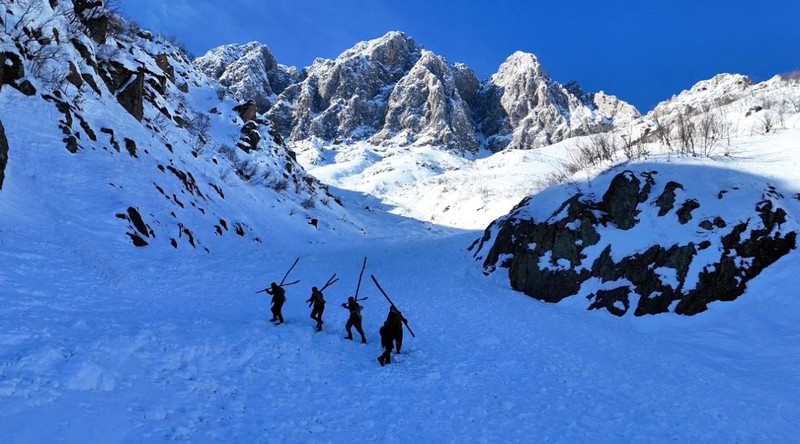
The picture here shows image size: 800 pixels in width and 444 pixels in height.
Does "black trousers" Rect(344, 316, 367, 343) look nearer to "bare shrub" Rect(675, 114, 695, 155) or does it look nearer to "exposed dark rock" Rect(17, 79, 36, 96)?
"exposed dark rock" Rect(17, 79, 36, 96)

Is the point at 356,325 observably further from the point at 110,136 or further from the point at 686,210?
the point at 110,136

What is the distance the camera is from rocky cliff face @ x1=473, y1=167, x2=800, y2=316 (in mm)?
17922

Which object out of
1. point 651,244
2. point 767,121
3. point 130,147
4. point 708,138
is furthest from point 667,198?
point 130,147

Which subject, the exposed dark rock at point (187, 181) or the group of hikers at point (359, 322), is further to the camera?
the exposed dark rock at point (187, 181)

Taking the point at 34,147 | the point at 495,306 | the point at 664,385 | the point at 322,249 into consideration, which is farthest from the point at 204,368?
the point at 322,249

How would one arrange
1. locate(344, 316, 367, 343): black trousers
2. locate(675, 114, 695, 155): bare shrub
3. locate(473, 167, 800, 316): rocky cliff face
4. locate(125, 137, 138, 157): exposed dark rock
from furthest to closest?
locate(675, 114, 695, 155): bare shrub, locate(125, 137, 138, 157): exposed dark rock, locate(473, 167, 800, 316): rocky cliff face, locate(344, 316, 367, 343): black trousers

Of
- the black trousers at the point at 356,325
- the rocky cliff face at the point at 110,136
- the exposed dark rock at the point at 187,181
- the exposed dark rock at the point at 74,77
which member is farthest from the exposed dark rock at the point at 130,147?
the black trousers at the point at 356,325

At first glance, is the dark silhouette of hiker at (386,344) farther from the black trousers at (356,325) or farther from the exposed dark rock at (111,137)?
the exposed dark rock at (111,137)

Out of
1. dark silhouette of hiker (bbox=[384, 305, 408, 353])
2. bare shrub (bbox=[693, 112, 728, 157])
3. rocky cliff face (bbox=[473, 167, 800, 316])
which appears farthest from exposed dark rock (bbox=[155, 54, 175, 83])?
bare shrub (bbox=[693, 112, 728, 157])

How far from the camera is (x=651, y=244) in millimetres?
20172

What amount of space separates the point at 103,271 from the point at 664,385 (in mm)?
17301

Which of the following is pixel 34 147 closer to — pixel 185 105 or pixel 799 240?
pixel 799 240

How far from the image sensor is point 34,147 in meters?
19.3

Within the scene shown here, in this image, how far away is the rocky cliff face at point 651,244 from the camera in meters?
17.9
